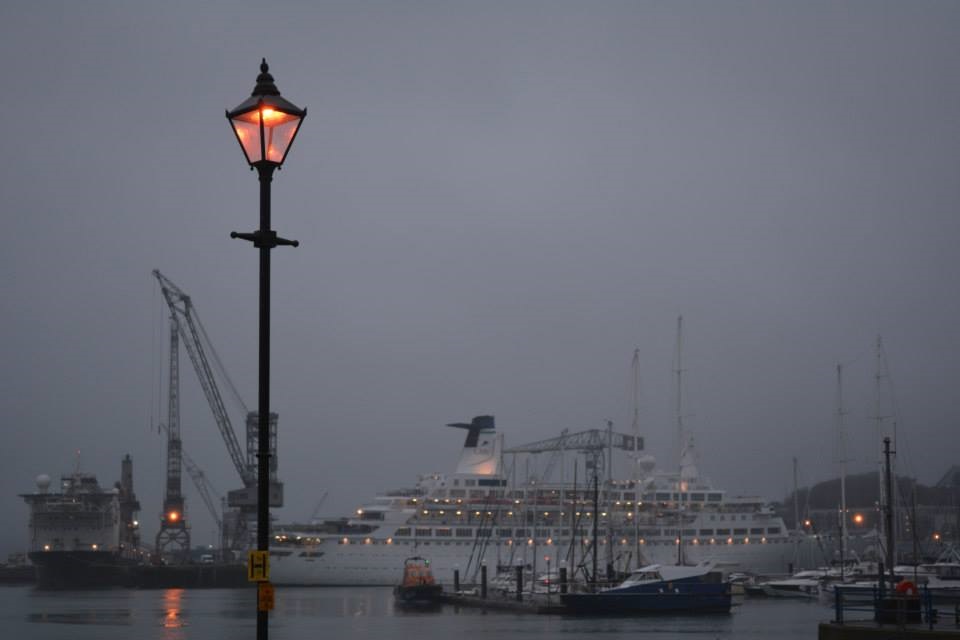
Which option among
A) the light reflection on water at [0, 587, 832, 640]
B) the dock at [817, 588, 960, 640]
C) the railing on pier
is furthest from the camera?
the light reflection on water at [0, 587, 832, 640]

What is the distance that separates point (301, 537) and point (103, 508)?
27.2m

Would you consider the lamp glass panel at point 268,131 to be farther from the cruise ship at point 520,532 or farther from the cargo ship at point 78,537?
the cargo ship at point 78,537

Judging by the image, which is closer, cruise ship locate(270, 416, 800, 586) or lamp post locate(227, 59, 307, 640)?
lamp post locate(227, 59, 307, 640)

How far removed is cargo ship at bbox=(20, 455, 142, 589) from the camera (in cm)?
→ 9906

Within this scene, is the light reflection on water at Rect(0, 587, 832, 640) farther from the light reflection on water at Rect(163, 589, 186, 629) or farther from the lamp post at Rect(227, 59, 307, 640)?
the lamp post at Rect(227, 59, 307, 640)

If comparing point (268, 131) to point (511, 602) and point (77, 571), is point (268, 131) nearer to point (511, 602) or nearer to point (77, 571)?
point (511, 602)

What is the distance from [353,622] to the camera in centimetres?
5106

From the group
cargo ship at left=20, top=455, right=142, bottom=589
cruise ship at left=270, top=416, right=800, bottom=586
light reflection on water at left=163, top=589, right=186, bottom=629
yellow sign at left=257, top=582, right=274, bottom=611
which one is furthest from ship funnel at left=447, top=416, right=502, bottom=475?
yellow sign at left=257, top=582, right=274, bottom=611

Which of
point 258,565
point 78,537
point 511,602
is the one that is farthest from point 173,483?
point 258,565

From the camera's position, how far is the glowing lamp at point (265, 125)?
9.20 meters

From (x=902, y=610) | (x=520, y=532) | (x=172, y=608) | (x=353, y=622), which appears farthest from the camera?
A: (x=520, y=532)

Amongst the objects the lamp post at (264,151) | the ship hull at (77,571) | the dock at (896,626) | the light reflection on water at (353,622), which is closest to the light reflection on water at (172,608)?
the light reflection on water at (353,622)

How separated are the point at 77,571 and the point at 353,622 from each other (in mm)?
55812

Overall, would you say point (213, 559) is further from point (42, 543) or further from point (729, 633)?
point (729, 633)
